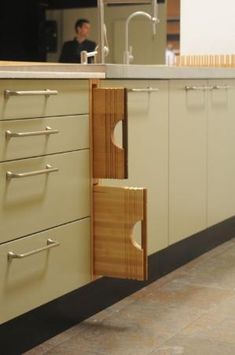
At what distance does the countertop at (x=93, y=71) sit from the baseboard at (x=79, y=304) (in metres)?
0.66

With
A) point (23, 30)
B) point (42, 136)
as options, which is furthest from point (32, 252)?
point (23, 30)

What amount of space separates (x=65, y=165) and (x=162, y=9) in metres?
6.63

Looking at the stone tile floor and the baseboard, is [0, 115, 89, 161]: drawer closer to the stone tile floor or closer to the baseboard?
the baseboard

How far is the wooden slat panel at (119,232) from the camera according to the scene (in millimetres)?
2189

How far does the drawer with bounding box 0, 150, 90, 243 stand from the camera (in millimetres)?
1894

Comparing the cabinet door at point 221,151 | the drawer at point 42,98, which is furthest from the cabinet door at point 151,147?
the cabinet door at point 221,151

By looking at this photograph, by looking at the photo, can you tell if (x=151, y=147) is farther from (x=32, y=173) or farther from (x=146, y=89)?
(x=32, y=173)

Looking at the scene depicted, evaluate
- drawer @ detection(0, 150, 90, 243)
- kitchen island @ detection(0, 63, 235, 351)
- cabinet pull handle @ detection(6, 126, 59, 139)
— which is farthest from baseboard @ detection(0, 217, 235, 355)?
cabinet pull handle @ detection(6, 126, 59, 139)

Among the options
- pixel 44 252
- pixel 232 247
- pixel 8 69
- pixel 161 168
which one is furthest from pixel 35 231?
pixel 232 247

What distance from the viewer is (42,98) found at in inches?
78.7

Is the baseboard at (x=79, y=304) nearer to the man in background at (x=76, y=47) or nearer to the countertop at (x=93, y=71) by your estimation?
the countertop at (x=93, y=71)

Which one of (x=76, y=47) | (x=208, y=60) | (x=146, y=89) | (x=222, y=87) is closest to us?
(x=146, y=89)

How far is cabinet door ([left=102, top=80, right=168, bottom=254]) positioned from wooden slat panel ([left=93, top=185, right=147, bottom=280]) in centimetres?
14

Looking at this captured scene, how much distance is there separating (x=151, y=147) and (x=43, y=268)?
76 centimetres
